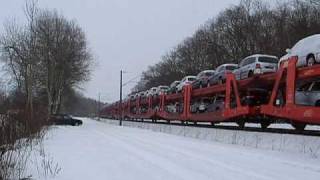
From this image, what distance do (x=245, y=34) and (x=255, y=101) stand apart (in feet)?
171

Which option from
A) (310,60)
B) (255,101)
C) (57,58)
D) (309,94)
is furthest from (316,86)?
(57,58)

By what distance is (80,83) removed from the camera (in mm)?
71500

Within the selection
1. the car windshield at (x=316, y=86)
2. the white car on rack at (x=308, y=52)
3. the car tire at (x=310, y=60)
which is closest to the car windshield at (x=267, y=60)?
the white car on rack at (x=308, y=52)

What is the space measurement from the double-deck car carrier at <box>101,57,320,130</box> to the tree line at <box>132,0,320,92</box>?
1018 inches

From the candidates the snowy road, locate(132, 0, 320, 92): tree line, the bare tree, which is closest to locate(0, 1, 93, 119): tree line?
the bare tree

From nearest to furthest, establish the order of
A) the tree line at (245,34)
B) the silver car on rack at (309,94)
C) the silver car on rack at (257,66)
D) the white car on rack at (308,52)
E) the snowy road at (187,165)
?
the snowy road at (187,165)
the silver car on rack at (309,94)
the white car on rack at (308,52)
the silver car on rack at (257,66)
the tree line at (245,34)

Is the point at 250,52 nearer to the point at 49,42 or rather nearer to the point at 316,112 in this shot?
the point at 49,42

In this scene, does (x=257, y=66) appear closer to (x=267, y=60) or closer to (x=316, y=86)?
(x=267, y=60)

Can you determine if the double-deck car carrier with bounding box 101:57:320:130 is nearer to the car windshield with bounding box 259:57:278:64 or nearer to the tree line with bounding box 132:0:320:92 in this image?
the car windshield with bounding box 259:57:278:64

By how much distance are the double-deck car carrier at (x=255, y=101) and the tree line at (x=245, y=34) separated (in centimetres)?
2586

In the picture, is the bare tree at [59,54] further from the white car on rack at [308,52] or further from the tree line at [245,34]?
the white car on rack at [308,52]

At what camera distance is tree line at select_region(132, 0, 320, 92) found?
59.4 metres

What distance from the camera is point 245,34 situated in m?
73.0

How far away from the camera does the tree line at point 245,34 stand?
5944 cm
